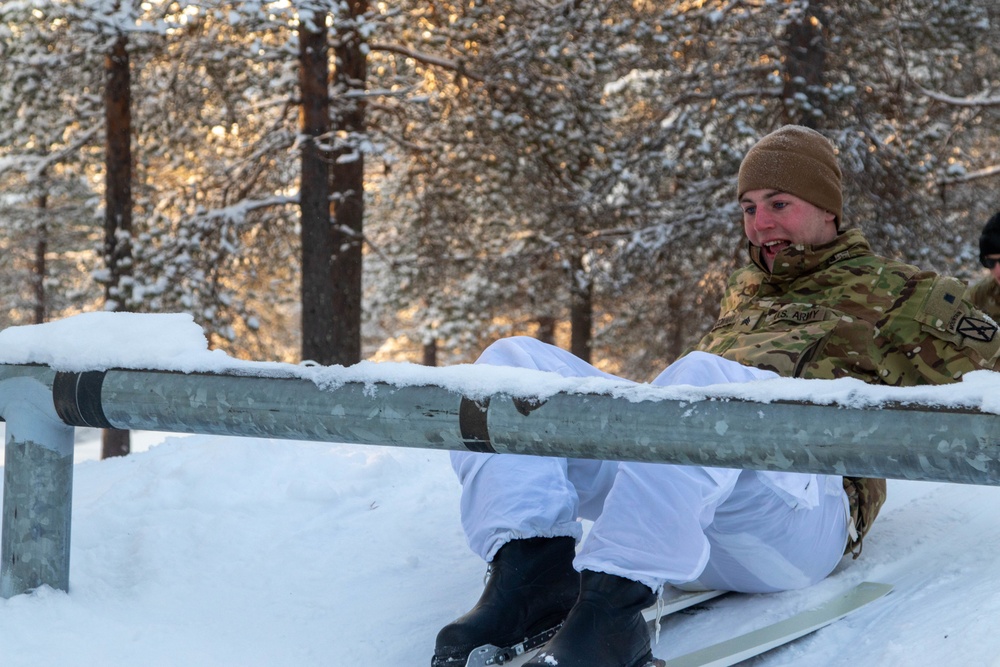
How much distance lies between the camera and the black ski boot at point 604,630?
1688 millimetres

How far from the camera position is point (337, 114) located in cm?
1008

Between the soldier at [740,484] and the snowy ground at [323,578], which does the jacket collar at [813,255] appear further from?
the snowy ground at [323,578]

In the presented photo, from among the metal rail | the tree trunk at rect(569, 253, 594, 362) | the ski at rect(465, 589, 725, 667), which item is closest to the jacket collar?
the ski at rect(465, 589, 725, 667)

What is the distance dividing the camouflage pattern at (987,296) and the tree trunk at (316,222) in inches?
272

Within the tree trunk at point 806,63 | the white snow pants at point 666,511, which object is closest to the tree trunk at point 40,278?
the tree trunk at point 806,63

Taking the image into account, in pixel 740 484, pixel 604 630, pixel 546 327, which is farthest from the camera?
pixel 546 327

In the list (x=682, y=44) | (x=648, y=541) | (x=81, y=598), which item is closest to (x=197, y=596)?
(x=81, y=598)

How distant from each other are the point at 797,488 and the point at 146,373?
1.41m

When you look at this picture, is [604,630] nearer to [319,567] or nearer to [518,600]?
[518,600]

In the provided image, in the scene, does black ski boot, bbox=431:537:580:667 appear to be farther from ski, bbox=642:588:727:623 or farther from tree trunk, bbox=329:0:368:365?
tree trunk, bbox=329:0:368:365

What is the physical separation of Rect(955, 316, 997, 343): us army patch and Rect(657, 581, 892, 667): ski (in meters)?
0.71

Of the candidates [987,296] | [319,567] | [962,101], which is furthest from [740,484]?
[962,101]

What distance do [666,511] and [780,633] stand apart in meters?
0.44

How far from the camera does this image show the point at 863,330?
256 cm
